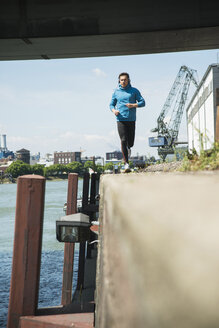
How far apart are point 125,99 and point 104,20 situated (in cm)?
271

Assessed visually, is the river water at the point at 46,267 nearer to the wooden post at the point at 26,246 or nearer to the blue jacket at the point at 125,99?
the blue jacket at the point at 125,99

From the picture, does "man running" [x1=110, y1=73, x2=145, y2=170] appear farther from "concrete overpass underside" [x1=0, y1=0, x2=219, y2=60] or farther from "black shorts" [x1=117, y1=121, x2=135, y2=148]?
"concrete overpass underside" [x1=0, y1=0, x2=219, y2=60]

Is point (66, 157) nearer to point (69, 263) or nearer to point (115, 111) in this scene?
point (69, 263)

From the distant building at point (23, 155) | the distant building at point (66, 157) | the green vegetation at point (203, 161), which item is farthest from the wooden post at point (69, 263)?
the distant building at point (23, 155)

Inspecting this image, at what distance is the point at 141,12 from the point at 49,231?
3252 cm

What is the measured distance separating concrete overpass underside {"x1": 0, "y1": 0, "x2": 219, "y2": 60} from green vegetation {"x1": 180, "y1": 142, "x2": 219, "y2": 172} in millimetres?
5190

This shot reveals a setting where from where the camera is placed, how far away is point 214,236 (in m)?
0.38

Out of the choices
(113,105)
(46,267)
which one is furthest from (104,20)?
(46,267)

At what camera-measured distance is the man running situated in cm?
680

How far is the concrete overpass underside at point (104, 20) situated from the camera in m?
8.66

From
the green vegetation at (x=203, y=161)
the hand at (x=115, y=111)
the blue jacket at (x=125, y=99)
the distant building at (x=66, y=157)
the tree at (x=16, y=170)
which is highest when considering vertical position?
the distant building at (x=66, y=157)

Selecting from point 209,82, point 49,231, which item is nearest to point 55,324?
point 209,82

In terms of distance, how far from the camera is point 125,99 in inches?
269

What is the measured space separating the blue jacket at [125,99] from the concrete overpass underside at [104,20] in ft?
7.98
